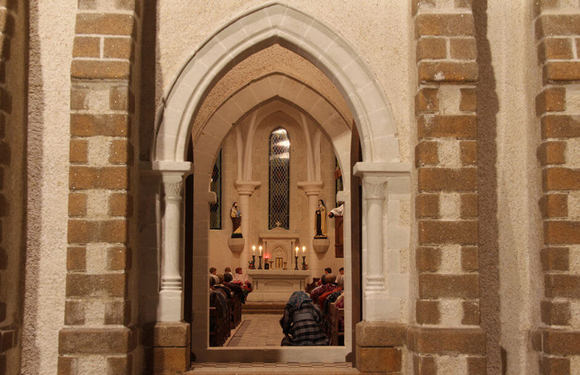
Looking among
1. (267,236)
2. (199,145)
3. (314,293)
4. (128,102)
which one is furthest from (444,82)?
(267,236)

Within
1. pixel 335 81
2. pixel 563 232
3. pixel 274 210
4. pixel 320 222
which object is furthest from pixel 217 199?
pixel 563 232

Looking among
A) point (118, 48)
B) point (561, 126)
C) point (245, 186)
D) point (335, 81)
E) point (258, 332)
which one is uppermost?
point (245, 186)

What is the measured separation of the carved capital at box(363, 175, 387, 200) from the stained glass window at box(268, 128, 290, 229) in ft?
42.8

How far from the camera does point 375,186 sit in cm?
594

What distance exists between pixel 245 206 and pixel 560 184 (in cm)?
1353

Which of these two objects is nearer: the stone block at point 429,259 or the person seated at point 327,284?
the stone block at point 429,259

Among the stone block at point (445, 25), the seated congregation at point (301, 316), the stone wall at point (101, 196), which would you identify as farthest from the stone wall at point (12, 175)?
the seated congregation at point (301, 316)

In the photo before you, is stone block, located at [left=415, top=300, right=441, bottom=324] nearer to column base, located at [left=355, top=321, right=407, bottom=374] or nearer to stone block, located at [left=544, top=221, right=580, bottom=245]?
column base, located at [left=355, top=321, right=407, bottom=374]

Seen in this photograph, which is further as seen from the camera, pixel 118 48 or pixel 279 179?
pixel 279 179

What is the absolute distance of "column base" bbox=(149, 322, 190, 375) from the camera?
5.69 meters

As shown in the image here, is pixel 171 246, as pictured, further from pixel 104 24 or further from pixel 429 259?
pixel 429 259

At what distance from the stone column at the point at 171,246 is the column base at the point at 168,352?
0.51ft

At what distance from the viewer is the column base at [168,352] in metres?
5.69

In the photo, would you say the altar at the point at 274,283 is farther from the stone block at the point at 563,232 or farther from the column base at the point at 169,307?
the stone block at the point at 563,232
